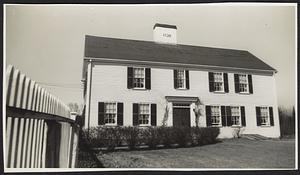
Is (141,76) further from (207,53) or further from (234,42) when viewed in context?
(234,42)

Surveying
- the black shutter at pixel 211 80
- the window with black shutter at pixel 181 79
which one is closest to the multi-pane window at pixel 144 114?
the window with black shutter at pixel 181 79

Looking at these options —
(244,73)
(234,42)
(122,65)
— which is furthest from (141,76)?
(244,73)

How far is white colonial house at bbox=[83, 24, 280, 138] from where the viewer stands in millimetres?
7492

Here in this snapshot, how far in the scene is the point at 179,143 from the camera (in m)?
7.30

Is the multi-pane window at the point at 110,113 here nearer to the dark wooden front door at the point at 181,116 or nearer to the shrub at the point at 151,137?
the shrub at the point at 151,137

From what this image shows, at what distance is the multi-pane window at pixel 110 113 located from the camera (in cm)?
752

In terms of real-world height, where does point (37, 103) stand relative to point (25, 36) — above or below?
below

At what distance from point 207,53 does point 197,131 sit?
7.04 feet

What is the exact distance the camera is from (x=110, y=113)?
24.8ft

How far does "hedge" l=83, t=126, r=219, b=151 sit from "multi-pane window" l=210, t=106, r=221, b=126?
775mm

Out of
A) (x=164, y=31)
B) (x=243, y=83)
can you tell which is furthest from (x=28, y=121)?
(x=243, y=83)

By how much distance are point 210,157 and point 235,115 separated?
8.77 ft

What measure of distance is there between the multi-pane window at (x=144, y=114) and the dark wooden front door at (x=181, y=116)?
2.84ft

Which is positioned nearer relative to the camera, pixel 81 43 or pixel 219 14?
pixel 219 14
